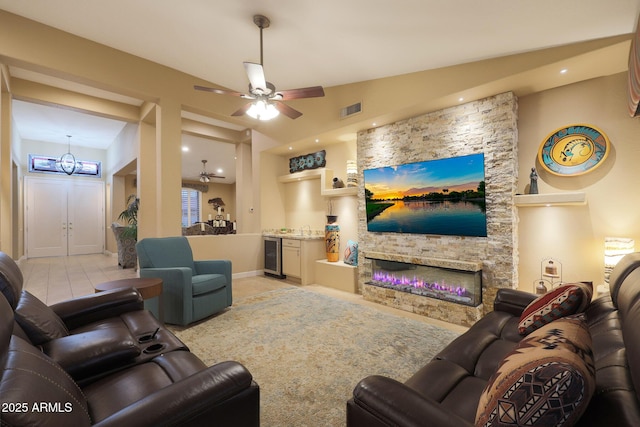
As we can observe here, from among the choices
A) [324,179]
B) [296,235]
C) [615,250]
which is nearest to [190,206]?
[296,235]

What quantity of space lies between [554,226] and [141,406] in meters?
4.04

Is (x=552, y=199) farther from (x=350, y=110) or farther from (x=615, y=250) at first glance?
(x=350, y=110)

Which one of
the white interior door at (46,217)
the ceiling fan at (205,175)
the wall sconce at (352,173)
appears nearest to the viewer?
the wall sconce at (352,173)

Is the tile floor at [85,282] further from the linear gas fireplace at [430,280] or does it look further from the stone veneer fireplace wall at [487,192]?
the linear gas fireplace at [430,280]

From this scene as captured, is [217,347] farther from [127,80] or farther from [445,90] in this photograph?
[127,80]

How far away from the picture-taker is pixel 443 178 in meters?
3.75

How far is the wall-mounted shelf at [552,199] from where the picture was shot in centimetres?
290

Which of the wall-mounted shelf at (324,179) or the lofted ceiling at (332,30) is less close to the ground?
the lofted ceiling at (332,30)

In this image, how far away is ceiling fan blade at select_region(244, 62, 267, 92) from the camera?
107 inches

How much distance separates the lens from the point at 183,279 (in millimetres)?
3146

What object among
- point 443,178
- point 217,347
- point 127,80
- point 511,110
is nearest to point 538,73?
point 511,110

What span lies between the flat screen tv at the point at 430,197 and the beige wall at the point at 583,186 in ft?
1.74

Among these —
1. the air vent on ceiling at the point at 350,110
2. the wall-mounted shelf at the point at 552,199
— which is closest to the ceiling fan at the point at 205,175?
the air vent on ceiling at the point at 350,110

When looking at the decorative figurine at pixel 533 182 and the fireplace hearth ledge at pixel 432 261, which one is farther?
the fireplace hearth ledge at pixel 432 261
